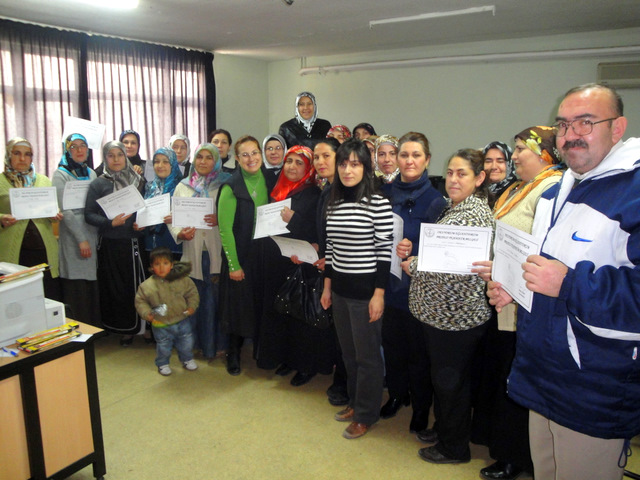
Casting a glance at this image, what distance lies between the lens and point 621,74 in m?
5.04

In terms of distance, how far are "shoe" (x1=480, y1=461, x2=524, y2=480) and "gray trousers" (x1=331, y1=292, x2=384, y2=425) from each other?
0.64m

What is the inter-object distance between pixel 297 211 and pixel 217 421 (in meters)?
1.40

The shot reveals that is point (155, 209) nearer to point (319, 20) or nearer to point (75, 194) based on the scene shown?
point (75, 194)

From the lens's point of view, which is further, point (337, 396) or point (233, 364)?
point (233, 364)

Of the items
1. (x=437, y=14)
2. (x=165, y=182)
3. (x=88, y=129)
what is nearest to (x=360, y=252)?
(x=165, y=182)

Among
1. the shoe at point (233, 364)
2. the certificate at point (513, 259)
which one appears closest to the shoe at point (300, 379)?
the shoe at point (233, 364)

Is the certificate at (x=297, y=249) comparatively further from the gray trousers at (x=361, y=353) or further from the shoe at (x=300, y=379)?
the shoe at (x=300, y=379)

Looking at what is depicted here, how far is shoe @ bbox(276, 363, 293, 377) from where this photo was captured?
3.40m

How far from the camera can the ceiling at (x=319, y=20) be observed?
13.5ft

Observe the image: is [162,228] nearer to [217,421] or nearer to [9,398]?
[217,421]

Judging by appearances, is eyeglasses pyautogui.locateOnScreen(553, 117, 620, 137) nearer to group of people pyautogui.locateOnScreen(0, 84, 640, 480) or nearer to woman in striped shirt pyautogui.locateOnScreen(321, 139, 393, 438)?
group of people pyautogui.locateOnScreen(0, 84, 640, 480)

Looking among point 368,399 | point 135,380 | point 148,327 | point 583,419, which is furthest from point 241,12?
point 583,419

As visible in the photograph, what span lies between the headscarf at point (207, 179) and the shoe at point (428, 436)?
2203 mm

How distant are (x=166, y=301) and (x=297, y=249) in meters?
1.16
